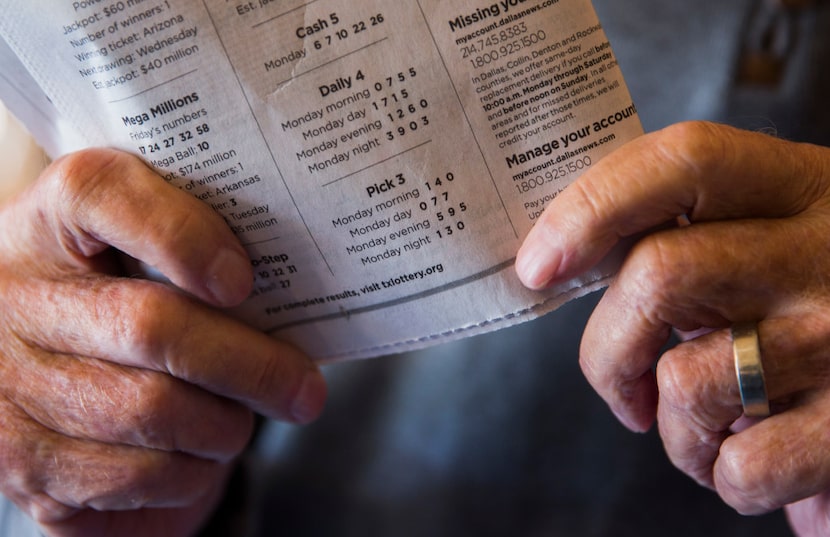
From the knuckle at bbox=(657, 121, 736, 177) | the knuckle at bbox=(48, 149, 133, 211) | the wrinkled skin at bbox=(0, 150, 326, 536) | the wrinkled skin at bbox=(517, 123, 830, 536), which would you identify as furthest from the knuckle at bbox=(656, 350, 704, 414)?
the knuckle at bbox=(48, 149, 133, 211)

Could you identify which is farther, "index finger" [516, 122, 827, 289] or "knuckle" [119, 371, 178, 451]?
"knuckle" [119, 371, 178, 451]

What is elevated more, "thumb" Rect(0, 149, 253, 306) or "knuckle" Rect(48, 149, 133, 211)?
"knuckle" Rect(48, 149, 133, 211)

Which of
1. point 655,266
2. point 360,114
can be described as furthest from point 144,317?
point 655,266

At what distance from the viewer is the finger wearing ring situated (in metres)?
0.48

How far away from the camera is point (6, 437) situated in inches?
24.2

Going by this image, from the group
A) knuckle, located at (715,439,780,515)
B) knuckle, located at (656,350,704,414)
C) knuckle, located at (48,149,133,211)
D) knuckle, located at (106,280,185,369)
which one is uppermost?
knuckle, located at (48,149,133,211)

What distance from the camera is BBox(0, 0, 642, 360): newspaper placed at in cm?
48

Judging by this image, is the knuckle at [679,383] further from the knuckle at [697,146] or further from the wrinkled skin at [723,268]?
the knuckle at [697,146]

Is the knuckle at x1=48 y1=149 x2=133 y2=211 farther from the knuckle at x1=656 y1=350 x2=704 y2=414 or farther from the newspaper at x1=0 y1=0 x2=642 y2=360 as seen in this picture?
the knuckle at x1=656 y1=350 x2=704 y2=414

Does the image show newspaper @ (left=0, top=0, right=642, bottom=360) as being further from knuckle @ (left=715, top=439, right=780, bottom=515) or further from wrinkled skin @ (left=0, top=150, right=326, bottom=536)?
knuckle @ (left=715, top=439, right=780, bottom=515)

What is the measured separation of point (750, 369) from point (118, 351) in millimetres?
503

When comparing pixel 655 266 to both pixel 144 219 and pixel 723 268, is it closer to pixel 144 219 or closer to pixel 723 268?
pixel 723 268

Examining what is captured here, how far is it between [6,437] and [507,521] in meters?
0.56

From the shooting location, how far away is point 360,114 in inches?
19.8
